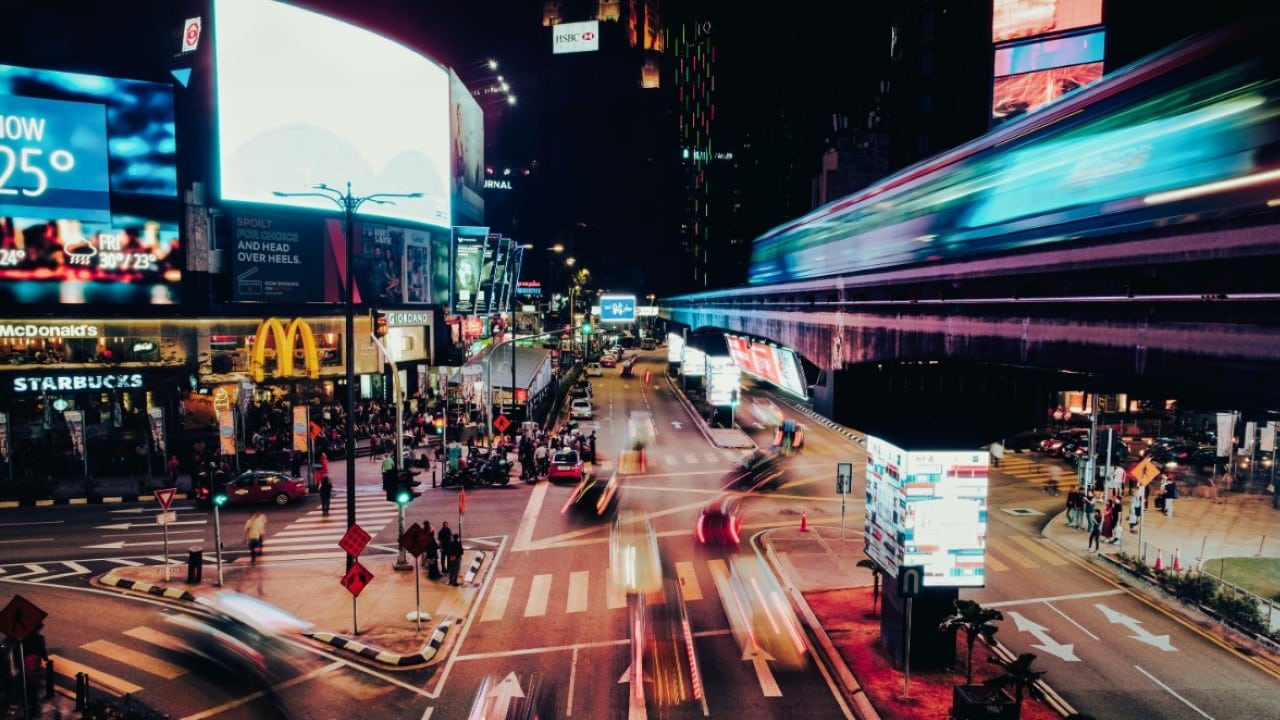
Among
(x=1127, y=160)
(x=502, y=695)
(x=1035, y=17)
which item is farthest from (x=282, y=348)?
(x=1035, y=17)

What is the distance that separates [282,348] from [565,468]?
63.7 ft

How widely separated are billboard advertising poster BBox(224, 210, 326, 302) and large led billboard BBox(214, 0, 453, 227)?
130cm

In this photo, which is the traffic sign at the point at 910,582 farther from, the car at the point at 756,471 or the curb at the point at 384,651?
the car at the point at 756,471

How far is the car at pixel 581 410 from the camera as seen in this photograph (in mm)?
47750

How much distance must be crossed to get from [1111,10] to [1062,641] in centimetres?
2704

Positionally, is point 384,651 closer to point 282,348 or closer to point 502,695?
point 502,695

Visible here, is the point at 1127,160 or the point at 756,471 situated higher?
the point at 1127,160

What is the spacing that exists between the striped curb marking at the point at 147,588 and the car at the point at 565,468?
15537 mm

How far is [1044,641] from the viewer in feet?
49.8

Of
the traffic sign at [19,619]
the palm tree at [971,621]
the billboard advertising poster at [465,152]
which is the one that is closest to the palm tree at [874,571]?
the palm tree at [971,621]

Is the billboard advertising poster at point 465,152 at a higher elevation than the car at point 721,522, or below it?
higher

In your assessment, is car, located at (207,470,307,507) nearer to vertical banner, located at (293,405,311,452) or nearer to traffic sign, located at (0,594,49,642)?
vertical banner, located at (293,405,311,452)

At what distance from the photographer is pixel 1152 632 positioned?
619 inches

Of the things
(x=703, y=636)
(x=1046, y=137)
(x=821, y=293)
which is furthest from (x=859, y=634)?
(x=1046, y=137)
